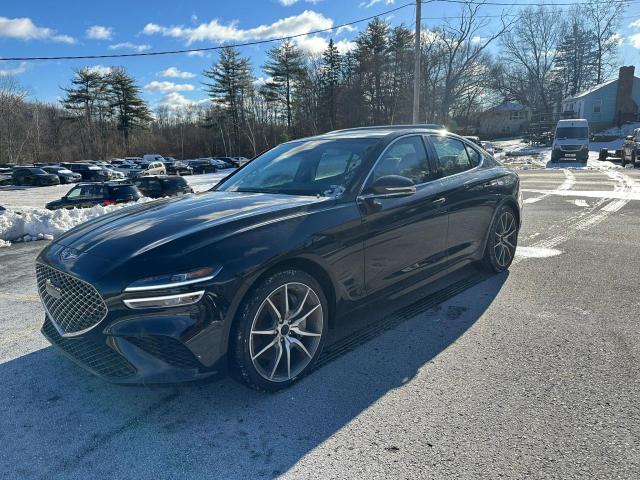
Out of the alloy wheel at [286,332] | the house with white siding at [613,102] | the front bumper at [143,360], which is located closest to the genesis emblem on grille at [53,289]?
the front bumper at [143,360]

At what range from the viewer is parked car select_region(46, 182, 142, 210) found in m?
13.9

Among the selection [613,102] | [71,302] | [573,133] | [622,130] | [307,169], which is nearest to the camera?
[71,302]

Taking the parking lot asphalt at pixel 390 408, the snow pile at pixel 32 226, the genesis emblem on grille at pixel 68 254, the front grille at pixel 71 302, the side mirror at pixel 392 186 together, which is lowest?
the parking lot asphalt at pixel 390 408

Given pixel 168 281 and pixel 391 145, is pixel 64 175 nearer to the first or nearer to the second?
pixel 391 145

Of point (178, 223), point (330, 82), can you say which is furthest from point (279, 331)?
point (330, 82)

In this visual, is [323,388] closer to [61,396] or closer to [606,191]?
[61,396]

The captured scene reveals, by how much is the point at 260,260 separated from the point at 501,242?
3436 millimetres

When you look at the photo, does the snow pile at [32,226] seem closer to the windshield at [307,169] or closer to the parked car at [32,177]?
the windshield at [307,169]

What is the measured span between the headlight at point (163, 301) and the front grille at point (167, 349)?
6.6 inches

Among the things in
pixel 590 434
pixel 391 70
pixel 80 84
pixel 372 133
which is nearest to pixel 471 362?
pixel 590 434

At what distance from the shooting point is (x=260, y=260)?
263 centimetres

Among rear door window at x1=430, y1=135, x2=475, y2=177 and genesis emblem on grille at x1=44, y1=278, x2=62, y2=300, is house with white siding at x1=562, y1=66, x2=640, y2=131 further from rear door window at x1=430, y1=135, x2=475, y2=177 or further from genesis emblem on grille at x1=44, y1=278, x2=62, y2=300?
genesis emblem on grille at x1=44, y1=278, x2=62, y2=300

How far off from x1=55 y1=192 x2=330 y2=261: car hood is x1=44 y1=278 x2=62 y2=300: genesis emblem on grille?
0.26m

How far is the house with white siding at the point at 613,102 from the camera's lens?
161 ft
